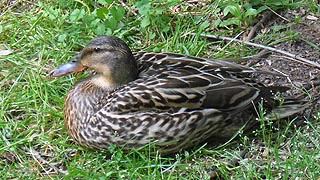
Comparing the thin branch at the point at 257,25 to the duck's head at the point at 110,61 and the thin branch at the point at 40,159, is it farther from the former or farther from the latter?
the thin branch at the point at 40,159

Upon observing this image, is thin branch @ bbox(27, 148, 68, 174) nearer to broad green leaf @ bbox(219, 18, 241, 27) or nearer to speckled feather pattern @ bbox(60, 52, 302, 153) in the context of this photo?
speckled feather pattern @ bbox(60, 52, 302, 153)

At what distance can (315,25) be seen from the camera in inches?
248

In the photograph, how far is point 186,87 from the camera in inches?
202

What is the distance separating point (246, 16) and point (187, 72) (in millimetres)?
1227

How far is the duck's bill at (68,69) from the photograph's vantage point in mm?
5488

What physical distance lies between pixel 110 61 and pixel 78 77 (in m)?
0.78

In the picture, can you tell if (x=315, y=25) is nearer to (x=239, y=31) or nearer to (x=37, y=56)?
(x=239, y=31)

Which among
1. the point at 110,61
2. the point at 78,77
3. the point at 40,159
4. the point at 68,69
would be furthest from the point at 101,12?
the point at 40,159

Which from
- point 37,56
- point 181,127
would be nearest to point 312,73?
point 181,127

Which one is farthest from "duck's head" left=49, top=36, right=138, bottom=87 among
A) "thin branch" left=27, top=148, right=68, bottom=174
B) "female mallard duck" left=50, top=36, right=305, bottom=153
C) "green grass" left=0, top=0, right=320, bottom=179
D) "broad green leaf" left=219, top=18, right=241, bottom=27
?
"broad green leaf" left=219, top=18, right=241, bottom=27

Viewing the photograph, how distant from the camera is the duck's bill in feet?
18.0

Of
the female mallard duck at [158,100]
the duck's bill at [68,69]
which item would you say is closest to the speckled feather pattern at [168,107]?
the female mallard duck at [158,100]

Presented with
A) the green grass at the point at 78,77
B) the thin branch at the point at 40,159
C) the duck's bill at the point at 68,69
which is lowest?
the thin branch at the point at 40,159

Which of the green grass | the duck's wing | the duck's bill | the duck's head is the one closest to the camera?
the green grass
